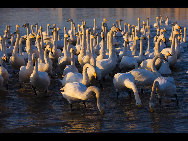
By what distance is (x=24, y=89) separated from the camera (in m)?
14.0

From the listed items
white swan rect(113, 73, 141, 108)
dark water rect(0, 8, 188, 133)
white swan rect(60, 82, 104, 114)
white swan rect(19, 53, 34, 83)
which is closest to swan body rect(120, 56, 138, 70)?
dark water rect(0, 8, 188, 133)

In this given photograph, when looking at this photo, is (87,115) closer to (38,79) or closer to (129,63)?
(38,79)

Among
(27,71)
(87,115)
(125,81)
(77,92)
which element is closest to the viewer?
(87,115)

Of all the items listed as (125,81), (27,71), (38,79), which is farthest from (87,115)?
(27,71)

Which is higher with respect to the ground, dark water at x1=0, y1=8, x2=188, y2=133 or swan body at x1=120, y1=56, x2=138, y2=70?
swan body at x1=120, y1=56, x2=138, y2=70

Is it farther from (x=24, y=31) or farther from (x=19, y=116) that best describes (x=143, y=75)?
(x=24, y=31)

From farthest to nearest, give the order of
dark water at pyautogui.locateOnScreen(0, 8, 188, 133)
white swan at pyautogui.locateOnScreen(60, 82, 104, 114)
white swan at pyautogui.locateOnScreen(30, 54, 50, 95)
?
1. white swan at pyautogui.locateOnScreen(30, 54, 50, 95)
2. white swan at pyautogui.locateOnScreen(60, 82, 104, 114)
3. dark water at pyautogui.locateOnScreen(0, 8, 188, 133)

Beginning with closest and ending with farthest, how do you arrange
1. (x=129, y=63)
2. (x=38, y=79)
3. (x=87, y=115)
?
1. (x=87, y=115)
2. (x=38, y=79)
3. (x=129, y=63)

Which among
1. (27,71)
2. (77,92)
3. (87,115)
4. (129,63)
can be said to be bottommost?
(87,115)

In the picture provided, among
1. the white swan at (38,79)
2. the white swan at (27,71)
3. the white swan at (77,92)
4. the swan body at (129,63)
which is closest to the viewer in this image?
the white swan at (77,92)

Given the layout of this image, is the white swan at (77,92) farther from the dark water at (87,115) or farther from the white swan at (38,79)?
the white swan at (38,79)

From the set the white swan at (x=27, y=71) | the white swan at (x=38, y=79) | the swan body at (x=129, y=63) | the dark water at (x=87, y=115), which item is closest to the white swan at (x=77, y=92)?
the dark water at (x=87, y=115)

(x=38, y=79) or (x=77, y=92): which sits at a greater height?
(x=38, y=79)

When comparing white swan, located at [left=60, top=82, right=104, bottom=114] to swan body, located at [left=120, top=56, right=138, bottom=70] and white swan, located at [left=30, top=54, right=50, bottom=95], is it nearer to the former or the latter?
white swan, located at [left=30, top=54, right=50, bottom=95]
